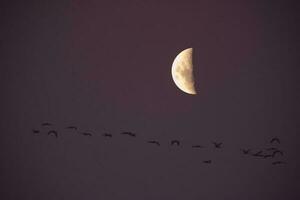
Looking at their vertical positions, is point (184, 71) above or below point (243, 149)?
above

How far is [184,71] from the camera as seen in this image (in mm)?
3537

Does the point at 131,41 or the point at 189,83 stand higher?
the point at 131,41

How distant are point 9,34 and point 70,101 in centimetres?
94

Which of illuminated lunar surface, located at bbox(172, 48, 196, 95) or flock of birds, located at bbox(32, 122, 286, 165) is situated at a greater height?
illuminated lunar surface, located at bbox(172, 48, 196, 95)

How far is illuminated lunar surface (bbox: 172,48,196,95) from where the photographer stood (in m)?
3.53

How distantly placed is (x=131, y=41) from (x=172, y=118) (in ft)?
2.97

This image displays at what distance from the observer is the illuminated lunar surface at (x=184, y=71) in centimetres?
353

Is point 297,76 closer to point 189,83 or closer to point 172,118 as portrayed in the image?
point 189,83

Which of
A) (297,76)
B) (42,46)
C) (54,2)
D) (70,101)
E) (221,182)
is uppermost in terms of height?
(54,2)

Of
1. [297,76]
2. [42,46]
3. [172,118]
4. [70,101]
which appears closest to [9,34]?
[42,46]

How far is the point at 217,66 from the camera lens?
11.7 ft

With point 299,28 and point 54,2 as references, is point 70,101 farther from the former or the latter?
point 299,28

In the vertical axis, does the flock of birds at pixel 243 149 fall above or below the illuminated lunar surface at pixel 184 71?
below

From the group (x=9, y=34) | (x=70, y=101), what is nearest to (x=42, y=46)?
(x=9, y=34)
